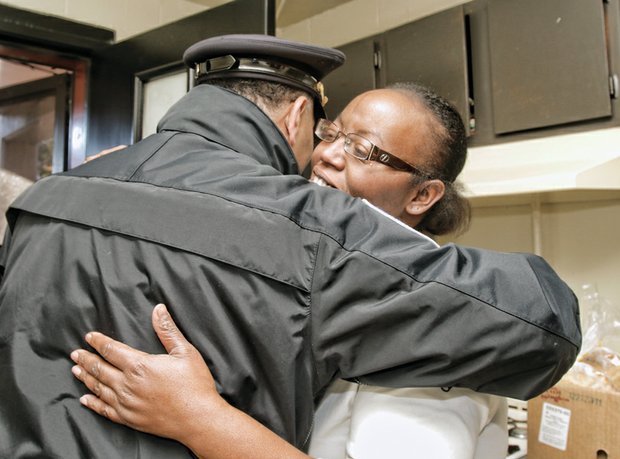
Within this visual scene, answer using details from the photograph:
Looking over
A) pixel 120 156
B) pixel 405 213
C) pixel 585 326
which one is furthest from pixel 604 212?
pixel 120 156

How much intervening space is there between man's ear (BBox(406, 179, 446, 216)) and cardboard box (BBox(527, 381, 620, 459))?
22.0 inches

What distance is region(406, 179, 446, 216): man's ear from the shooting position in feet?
3.98

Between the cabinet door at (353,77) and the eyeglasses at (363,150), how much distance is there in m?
0.89

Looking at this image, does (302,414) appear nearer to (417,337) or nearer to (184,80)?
(417,337)

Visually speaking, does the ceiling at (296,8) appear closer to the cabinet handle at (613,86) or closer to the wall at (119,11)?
the wall at (119,11)

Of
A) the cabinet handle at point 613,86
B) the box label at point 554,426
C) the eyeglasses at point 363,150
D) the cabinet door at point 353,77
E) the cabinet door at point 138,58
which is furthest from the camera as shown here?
the cabinet door at point 353,77

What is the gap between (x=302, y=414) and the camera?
2.46 ft

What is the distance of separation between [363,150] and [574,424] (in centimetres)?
82

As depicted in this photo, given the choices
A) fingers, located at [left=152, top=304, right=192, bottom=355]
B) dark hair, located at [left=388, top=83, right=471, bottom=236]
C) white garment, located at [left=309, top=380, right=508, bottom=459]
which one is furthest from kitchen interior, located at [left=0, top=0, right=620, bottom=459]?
fingers, located at [left=152, top=304, right=192, bottom=355]

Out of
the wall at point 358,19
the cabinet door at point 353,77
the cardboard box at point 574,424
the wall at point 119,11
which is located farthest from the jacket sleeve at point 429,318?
the wall at point 119,11

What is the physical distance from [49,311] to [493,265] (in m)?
0.58

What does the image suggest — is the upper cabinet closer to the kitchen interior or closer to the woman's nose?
the kitchen interior

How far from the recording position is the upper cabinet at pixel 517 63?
1488 mm

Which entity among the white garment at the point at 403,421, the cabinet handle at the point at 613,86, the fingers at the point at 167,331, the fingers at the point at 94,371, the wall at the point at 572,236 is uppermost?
the cabinet handle at the point at 613,86
